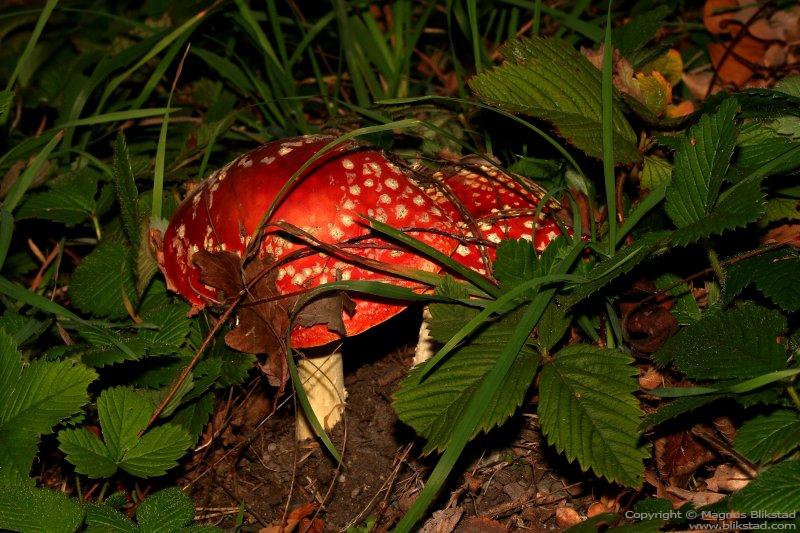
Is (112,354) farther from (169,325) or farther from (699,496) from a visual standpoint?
(699,496)

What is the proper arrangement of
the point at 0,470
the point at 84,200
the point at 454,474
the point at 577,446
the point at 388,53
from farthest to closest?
the point at 388,53 → the point at 84,200 → the point at 454,474 → the point at 0,470 → the point at 577,446

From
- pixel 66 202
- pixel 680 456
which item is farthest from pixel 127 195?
pixel 680 456

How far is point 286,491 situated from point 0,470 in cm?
99

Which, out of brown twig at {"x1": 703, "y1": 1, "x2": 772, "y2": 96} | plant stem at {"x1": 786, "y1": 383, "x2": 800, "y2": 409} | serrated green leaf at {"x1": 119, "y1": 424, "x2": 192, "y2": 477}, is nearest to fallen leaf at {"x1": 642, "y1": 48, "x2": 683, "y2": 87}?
brown twig at {"x1": 703, "y1": 1, "x2": 772, "y2": 96}

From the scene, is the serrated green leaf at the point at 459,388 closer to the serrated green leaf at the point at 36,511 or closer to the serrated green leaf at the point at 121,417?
the serrated green leaf at the point at 121,417

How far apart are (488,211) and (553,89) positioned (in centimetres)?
49

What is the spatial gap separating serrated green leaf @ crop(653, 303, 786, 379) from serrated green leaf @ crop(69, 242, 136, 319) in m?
2.04

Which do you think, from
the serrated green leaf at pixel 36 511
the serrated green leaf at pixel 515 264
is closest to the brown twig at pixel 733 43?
the serrated green leaf at pixel 515 264

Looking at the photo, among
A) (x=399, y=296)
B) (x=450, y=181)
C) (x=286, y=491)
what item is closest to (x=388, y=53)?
(x=450, y=181)

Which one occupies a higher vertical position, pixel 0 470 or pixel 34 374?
pixel 34 374

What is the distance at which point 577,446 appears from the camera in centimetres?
193

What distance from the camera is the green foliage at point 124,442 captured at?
2.26m

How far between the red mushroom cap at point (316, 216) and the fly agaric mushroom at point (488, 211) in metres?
0.08

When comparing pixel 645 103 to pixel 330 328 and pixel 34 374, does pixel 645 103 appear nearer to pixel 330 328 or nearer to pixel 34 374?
pixel 330 328
